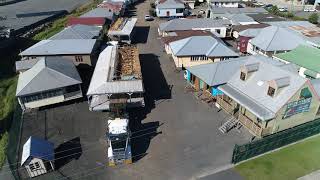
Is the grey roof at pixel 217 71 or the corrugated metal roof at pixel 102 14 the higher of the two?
the corrugated metal roof at pixel 102 14

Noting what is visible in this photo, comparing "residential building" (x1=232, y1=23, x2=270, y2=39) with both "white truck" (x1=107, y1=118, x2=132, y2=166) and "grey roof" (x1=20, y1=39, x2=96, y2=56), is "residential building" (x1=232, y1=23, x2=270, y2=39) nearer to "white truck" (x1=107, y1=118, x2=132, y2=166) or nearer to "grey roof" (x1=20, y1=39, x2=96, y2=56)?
"grey roof" (x1=20, y1=39, x2=96, y2=56)

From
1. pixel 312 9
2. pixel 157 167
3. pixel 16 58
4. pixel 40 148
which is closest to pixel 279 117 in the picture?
pixel 157 167

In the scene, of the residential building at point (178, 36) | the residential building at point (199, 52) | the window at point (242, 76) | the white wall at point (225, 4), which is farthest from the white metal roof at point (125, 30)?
the white wall at point (225, 4)

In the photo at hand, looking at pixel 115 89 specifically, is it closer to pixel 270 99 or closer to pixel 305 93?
pixel 270 99

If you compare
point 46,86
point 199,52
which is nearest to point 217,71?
point 199,52

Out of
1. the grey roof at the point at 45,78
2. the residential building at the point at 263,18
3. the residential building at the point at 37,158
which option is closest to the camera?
the residential building at the point at 37,158

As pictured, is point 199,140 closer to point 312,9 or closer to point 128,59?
point 128,59

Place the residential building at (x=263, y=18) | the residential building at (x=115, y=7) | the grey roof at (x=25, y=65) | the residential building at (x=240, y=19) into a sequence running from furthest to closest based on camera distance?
the residential building at (x=115, y=7), the residential building at (x=263, y=18), the residential building at (x=240, y=19), the grey roof at (x=25, y=65)

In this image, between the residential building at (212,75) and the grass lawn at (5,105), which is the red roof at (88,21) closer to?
the grass lawn at (5,105)
